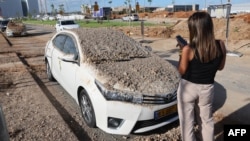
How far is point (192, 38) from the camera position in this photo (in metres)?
2.76

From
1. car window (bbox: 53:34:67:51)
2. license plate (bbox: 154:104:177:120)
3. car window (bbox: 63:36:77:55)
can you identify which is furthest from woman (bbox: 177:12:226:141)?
car window (bbox: 53:34:67:51)

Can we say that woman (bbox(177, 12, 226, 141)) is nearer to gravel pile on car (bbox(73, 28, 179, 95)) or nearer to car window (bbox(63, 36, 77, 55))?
gravel pile on car (bbox(73, 28, 179, 95))

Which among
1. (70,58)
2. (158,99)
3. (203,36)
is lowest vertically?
(158,99)

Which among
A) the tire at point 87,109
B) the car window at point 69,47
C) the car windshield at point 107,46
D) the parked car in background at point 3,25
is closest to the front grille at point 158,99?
the tire at point 87,109

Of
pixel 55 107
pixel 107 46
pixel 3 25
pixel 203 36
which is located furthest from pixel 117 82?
pixel 3 25

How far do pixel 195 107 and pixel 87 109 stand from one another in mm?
1915

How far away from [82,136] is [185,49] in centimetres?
228

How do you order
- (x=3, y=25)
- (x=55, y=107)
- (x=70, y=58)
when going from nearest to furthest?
(x=70, y=58) < (x=55, y=107) < (x=3, y=25)

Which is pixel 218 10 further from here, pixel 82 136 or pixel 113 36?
pixel 82 136

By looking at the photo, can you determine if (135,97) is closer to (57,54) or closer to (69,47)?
(69,47)

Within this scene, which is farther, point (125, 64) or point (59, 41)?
point (59, 41)

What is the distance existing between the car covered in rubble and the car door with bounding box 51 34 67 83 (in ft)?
0.20

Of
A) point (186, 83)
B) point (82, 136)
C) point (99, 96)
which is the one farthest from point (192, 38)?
point (82, 136)

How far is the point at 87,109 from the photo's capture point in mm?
4363
